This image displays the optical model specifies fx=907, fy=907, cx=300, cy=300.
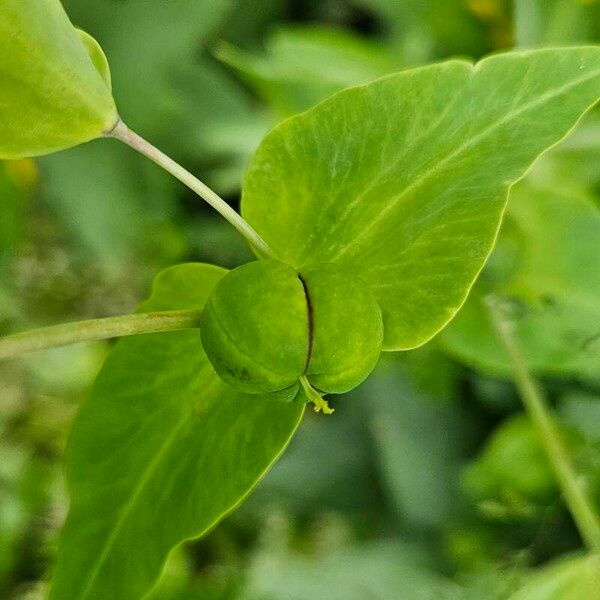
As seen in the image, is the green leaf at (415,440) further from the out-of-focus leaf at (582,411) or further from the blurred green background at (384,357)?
the out-of-focus leaf at (582,411)

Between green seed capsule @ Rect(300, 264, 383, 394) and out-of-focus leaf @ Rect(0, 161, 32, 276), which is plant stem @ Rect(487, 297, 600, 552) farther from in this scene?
out-of-focus leaf @ Rect(0, 161, 32, 276)

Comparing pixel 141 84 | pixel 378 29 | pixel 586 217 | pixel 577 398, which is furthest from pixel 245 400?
pixel 378 29

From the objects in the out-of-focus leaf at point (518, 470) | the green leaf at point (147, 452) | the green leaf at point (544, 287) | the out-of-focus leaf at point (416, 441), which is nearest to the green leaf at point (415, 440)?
the out-of-focus leaf at point (416, 441)

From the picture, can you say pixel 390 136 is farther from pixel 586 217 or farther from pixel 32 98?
pixel 586 217

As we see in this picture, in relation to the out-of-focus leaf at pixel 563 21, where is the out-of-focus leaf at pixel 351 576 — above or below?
below

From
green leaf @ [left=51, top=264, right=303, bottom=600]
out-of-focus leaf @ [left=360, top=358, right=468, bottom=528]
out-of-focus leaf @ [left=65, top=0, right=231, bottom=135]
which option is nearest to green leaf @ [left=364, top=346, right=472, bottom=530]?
out-of-focus leaf @ [left=360, top=358, right=468, bottom=528]

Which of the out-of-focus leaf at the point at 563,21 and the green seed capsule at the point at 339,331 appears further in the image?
the out-of-focus leaf at the point at 563,21
